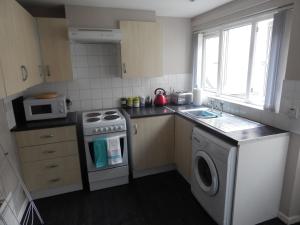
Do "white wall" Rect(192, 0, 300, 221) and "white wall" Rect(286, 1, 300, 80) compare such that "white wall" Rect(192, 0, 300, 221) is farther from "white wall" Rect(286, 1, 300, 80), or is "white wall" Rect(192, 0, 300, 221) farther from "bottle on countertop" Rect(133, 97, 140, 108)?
"bottle on countertop" Rect(133, 97, 140, 108)

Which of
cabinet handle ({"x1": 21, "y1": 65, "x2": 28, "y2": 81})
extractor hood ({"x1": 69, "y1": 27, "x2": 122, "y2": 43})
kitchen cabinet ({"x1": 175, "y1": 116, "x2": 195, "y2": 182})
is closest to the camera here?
cabinet handle ({"x1": 21, "y1": 65, "x2": 28, "y2": 81})

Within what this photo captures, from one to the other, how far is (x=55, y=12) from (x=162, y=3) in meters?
1.38

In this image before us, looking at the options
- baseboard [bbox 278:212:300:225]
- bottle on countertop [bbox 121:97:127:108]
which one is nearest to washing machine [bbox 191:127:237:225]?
baseboard [bbox 278:212:300:225]

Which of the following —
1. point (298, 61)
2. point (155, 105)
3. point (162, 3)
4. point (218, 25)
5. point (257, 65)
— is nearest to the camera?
point (298, 61)

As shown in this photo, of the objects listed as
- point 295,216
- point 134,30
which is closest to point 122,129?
point 134,30

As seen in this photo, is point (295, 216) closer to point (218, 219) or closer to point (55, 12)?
point (218, 219)

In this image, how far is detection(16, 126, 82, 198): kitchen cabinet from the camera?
2.19 meters

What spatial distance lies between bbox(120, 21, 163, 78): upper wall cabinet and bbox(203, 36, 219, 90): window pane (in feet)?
2.63

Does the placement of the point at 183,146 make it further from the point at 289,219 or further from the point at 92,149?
the point at 289,219

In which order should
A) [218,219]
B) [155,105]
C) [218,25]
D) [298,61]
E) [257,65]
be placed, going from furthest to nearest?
[155,105], [218,25], [257,65], [218,219], [298,61]

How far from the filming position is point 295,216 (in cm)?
188

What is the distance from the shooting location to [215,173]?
70.1 inches

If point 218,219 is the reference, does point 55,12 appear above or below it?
above

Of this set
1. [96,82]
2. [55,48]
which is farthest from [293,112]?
[55,48]
